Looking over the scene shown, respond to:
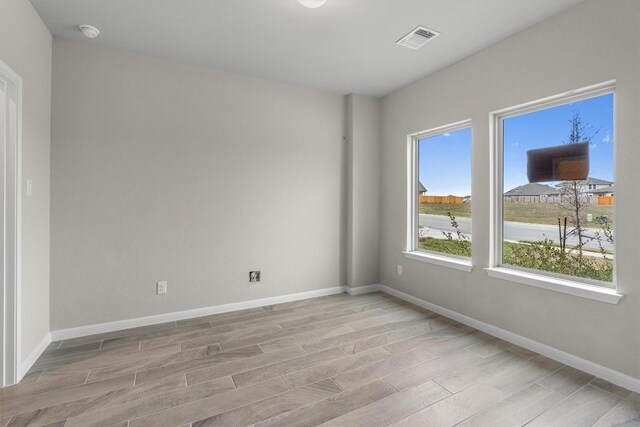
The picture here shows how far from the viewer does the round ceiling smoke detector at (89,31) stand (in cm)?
254

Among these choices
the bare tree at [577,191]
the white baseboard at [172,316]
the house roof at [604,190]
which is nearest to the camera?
the house roof at [604,190]

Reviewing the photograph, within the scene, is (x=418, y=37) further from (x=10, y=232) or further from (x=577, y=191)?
(x=10, y=232)

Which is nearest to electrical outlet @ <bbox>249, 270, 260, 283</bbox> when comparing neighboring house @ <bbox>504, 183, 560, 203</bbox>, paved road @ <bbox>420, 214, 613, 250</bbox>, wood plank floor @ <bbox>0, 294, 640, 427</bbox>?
wood plank floor @ <bbox>0, 294, 640, 427</bbox>

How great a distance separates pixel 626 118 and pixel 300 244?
310cm

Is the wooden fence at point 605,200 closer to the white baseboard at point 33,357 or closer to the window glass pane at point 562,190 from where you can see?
the window glass pane at point 562,190

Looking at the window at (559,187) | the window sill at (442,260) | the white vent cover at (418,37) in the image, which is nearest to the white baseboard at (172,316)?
the window sill at (442,260)

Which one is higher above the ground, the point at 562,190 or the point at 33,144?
the point at 33,144

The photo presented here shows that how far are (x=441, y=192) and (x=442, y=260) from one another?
2.66ft

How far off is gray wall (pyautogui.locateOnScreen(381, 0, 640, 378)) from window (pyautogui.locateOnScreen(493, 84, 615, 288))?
0.47 feet

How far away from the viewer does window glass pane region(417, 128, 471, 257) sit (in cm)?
338

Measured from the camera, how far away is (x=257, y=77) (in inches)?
140

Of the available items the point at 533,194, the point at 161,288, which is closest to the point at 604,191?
the point at 533,194

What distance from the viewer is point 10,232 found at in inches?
80.4

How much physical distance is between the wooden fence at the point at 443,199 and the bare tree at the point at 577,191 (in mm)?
1006
